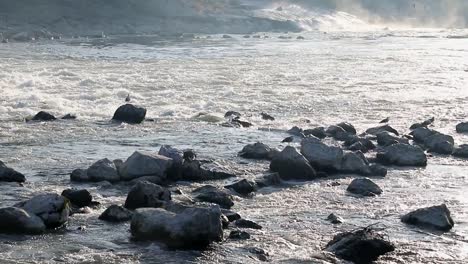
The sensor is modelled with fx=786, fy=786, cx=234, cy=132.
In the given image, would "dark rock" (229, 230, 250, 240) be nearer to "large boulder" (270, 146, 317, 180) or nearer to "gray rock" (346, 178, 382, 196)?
"gray rock" (346, 178, 382, 196)

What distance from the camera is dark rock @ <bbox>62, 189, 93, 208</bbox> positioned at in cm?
1341

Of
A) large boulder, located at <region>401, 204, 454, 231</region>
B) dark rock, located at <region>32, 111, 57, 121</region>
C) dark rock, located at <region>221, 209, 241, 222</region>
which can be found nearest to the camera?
dark rock, located at <region>221, 209, 241, 222</region>

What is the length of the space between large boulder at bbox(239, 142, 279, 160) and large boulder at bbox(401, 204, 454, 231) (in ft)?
18.4

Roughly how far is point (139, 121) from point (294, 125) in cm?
472

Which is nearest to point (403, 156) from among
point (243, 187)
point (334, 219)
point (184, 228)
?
point (243, 187)

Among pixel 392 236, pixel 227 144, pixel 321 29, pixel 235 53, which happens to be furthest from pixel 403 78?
pixel 321 29

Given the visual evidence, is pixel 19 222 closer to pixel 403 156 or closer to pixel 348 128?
pixel 403 156

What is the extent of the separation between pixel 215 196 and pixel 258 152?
4624 mm

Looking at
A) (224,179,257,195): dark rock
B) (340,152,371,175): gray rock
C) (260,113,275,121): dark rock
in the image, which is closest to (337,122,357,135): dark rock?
(260,113,275,121): dark rock

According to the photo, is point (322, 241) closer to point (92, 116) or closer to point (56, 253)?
point (56, 253)

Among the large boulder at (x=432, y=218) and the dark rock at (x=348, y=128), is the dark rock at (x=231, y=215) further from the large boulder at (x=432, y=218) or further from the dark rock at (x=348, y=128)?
the dark rock at (x=348, y=128)

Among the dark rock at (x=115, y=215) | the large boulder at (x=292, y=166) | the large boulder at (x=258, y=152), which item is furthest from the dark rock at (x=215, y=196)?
the large boulder at (x=258, y=152)

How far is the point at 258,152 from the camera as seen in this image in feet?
60.8

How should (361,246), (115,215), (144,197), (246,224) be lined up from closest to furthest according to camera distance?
(361,246)
(246,224)
(115,215)
(144,197)
